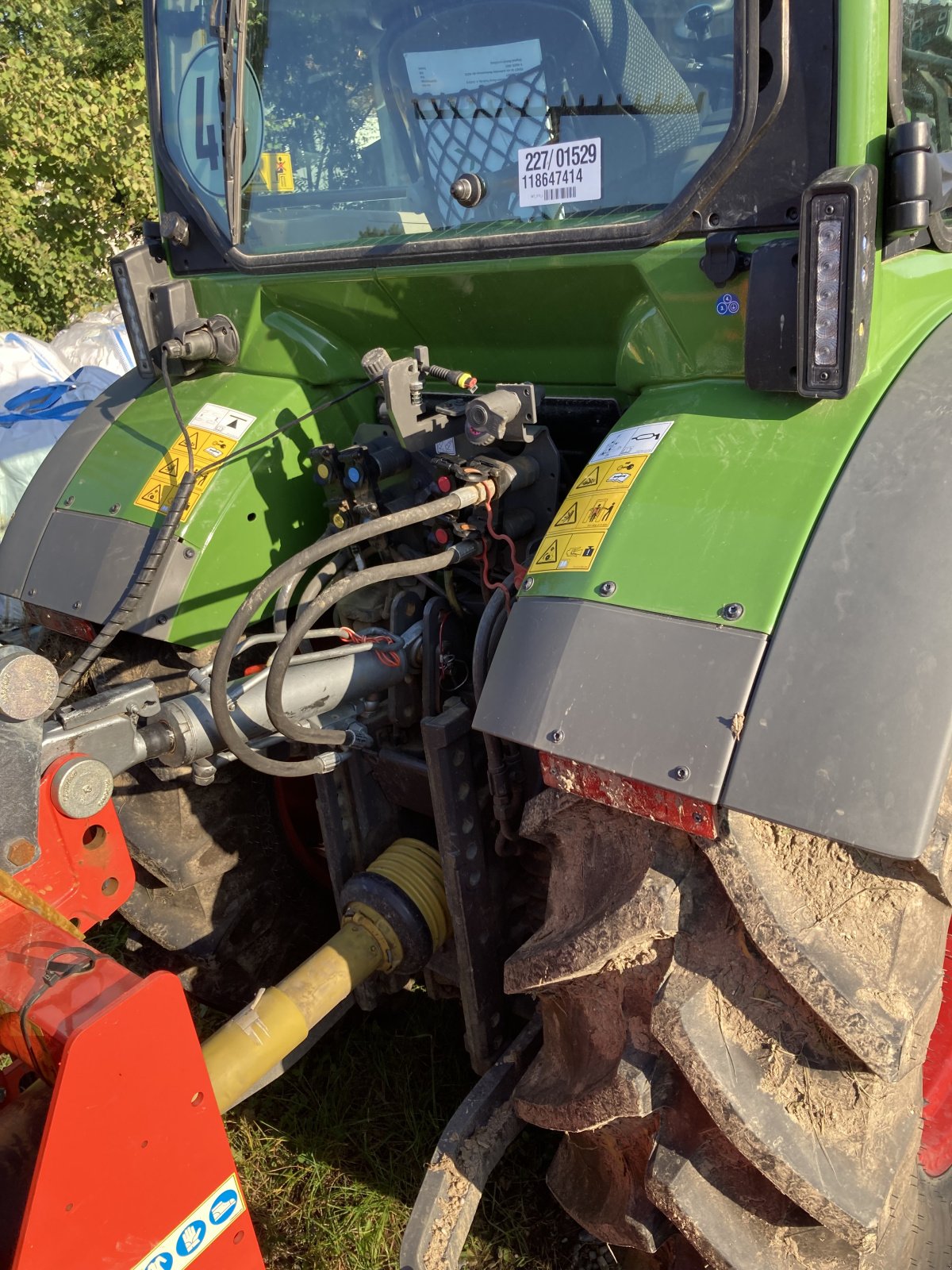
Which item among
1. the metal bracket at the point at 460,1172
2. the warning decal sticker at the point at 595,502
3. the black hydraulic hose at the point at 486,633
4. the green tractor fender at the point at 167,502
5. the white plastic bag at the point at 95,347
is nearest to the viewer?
the warning decal sticker at the point at 595,502

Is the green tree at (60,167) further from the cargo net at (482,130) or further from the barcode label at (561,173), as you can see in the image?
the barcode label at (561,173)

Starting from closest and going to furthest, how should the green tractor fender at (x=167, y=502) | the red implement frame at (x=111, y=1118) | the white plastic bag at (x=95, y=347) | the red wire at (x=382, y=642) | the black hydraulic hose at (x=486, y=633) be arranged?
the red implement frame at (x=111, y=1118) < the black hydraulic hose at (x=486, y=633) < the red wire at (x=382, y=642) < the green tractor fender at (x=167, y=502) < the white plastic bag at (x=95, y=347)

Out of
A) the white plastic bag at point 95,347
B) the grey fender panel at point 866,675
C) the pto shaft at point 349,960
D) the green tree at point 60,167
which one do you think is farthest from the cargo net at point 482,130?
the green tree at point 60,167

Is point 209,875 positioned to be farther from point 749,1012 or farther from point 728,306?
point 728,306

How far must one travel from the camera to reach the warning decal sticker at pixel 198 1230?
4.10 ft

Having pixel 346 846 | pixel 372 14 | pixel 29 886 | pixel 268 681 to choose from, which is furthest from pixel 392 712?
pixel 372 14

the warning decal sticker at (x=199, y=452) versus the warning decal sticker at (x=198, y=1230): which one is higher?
the warning decal sticker at (x=199, y=452)

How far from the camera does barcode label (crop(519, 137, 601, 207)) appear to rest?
1.73 metres

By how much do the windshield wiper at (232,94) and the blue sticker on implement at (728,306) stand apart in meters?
1.16

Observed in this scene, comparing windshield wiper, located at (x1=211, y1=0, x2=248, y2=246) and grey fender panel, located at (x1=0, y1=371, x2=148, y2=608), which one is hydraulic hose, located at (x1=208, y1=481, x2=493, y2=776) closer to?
grey fender panel, located at (x1=0, y1=371, x2=148, y2=608)

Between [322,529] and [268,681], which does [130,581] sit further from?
[268,681]

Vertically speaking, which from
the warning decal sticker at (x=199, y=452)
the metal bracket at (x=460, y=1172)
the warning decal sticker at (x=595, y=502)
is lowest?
the metal bracket at (x=460, y=1172)

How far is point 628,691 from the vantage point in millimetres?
1326

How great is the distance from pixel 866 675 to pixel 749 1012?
0.46 m
